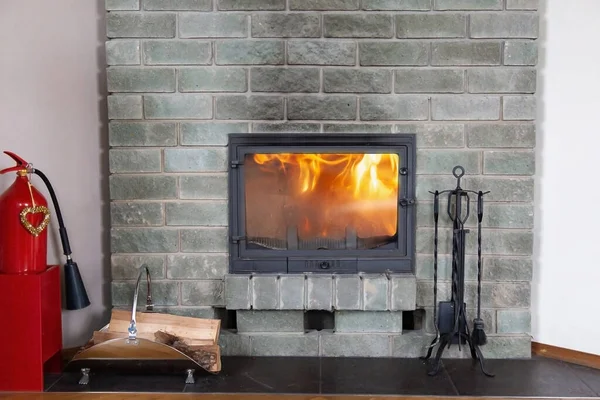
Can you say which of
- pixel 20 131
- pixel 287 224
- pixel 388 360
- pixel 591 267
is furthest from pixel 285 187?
pixel 591 267

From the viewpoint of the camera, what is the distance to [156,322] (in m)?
2.27

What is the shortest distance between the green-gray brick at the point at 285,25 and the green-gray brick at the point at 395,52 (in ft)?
0.71

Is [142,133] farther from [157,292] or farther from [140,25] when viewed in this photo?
[157,292]

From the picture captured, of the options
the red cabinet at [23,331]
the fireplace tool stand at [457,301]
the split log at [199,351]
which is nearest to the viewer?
the red cabinet at [23,331]

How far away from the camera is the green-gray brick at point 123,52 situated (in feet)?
A: 7.76

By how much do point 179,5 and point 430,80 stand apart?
1125 mm

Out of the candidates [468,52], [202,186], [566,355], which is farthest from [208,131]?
[566,355]

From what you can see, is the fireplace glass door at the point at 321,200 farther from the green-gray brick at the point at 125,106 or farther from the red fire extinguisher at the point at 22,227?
the red fire extinguisher at the point at 22,227

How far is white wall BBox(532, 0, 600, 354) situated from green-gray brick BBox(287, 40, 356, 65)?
2.86 feet

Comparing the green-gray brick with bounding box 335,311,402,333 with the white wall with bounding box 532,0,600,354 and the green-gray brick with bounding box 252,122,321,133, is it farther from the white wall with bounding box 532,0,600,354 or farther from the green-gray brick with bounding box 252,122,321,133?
the green-gray brick with bounding box 252,122,321,133

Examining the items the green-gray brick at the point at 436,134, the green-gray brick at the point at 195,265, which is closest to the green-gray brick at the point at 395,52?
the green-gray brick at the point at 436,134

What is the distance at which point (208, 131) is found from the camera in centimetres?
239

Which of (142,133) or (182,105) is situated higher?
(182,105)

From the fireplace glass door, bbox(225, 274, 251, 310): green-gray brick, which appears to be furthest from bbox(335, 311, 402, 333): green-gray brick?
bbox(225, 274, 251, 310): green-gray brick
